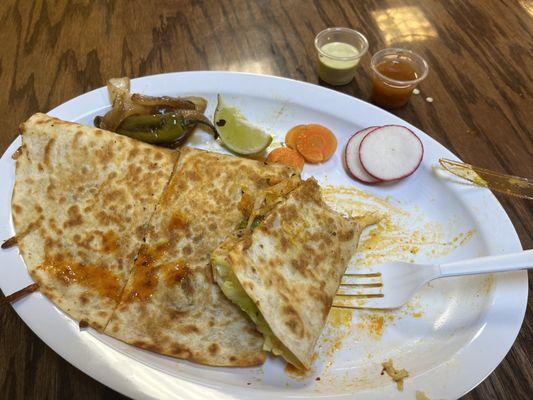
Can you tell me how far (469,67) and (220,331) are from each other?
2.93 metres

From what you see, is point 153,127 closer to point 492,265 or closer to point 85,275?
point 85,275

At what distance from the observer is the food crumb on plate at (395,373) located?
188 cm

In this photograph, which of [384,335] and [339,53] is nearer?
[384,335]

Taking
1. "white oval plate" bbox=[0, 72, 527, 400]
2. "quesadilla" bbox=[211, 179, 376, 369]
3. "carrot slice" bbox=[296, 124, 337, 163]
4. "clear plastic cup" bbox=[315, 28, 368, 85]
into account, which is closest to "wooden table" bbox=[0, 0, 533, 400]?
"clear plastic cup" bbox=[315, 28, 368, 85]

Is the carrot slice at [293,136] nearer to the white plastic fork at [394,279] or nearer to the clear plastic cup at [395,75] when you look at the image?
the clear plastic cup at [395,75]

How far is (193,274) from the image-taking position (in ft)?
6.83

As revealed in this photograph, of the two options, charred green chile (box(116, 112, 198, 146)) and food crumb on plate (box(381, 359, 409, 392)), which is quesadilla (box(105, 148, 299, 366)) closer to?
charred green chile (box(116, 112, 198, 146))

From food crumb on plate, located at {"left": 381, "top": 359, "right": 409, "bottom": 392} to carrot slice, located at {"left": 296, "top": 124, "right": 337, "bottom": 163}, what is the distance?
1317mm

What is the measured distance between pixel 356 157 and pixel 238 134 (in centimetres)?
79

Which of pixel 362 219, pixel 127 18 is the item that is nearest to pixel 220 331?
pixel 362 219

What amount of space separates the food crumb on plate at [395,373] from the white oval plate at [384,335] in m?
0.03

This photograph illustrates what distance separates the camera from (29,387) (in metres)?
1.98

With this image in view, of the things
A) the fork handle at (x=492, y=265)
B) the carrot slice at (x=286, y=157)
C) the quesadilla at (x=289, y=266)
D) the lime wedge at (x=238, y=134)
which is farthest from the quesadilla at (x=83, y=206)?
the fork handle at (x=492, y=265)

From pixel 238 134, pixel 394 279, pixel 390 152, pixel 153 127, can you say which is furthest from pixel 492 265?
pixel 153 127
